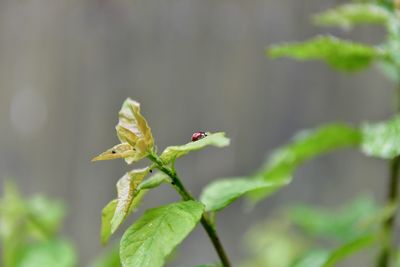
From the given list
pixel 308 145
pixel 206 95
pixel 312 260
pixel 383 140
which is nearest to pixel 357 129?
pixel 308 145

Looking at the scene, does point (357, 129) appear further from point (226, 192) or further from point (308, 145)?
point (226, 192)

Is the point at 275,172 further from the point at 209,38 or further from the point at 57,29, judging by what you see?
the point at 57,29

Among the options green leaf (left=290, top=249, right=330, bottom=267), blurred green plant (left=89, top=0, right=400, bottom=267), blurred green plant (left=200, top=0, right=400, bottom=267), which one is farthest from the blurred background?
green leaf (left=290, top=249, right=330, bottom=267)

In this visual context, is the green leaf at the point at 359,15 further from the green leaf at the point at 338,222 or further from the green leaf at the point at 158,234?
the green leaf at the point at 158,234

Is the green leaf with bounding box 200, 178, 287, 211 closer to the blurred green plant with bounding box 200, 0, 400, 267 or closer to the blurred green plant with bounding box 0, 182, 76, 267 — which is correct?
the blurred green plant with bounding box 200, 0, 400, 267

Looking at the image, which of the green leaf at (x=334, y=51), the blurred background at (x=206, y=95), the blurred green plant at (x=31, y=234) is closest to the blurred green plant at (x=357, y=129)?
the green leaf at (x=334, y=51)

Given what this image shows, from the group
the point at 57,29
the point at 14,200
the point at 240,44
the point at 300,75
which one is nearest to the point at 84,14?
the point at 57,29
